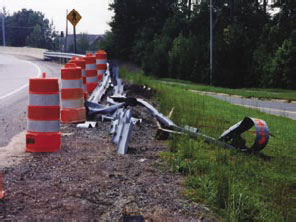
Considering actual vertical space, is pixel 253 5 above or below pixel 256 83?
above

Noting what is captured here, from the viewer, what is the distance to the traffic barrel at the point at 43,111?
755 cm

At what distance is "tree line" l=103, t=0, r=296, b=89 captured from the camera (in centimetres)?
4628

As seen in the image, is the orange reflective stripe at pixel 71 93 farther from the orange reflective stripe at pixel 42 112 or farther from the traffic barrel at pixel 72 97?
the orange reflective stripe at pixel 42 112

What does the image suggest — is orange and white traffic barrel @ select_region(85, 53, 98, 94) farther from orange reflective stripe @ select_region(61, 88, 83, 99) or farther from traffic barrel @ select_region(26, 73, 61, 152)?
traffic barrel @ select_region(26, 73, 61, 152)

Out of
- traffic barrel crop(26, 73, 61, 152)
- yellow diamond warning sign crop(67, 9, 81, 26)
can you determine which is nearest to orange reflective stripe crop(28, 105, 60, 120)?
traffic barrel crop(26, 73, 61, 152)

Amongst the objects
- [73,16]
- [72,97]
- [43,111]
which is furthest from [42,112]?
[73,16]

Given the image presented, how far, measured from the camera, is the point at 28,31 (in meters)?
142

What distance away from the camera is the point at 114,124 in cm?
880

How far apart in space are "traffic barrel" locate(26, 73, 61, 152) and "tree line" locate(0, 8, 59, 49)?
12520 cm

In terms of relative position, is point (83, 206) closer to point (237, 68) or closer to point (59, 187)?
point (59, 187)

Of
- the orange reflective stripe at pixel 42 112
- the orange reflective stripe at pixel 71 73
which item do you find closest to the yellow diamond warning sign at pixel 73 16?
the orange reflective stripe at pixel 71 73

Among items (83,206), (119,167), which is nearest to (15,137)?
(119,167)

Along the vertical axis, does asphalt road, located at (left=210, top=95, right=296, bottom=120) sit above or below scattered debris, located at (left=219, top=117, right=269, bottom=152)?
below

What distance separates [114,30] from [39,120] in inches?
2770
